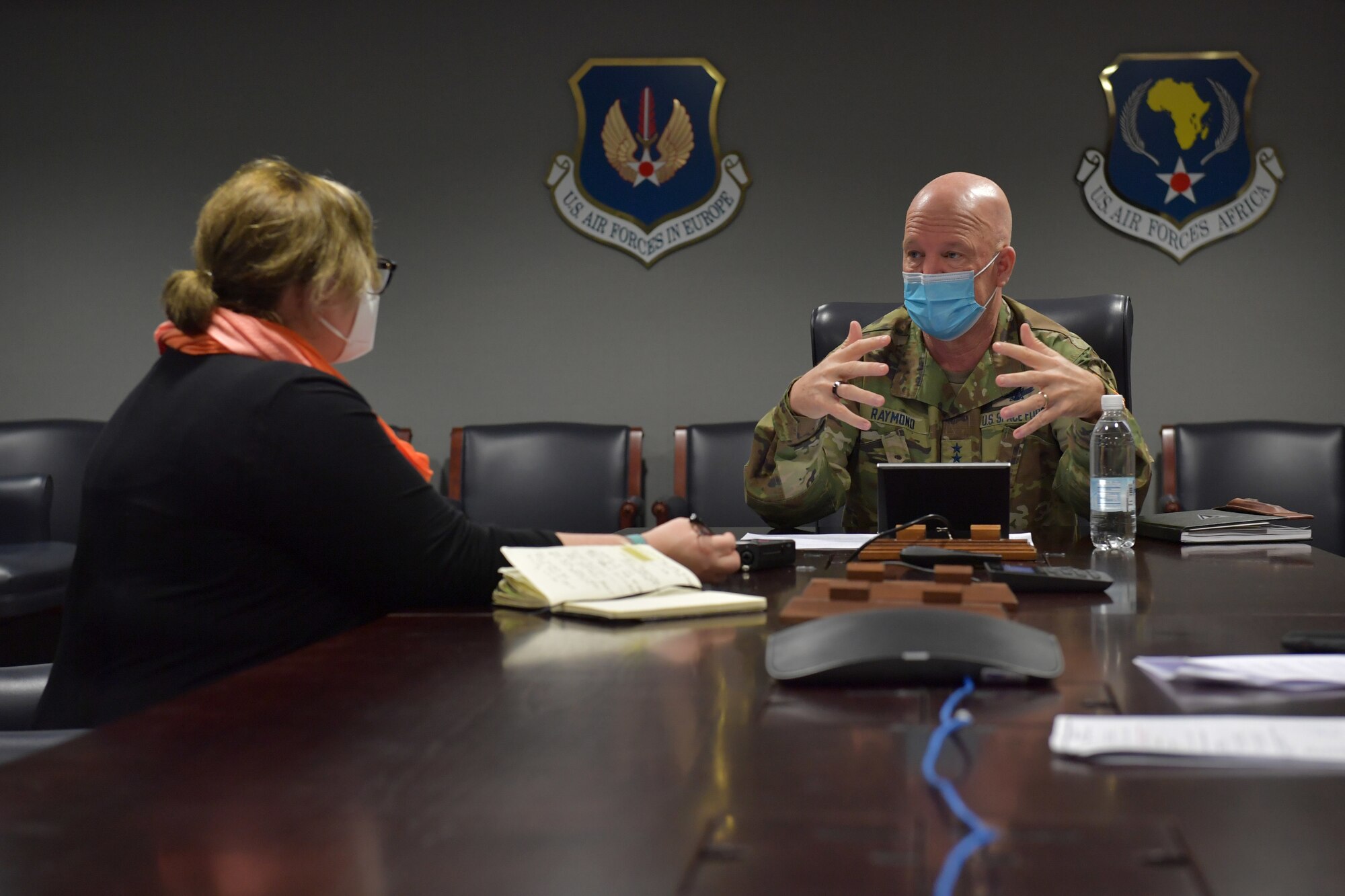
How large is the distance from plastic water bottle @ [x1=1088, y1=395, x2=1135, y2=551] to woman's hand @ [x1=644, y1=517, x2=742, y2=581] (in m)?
0.73

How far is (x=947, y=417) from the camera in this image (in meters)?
2.38

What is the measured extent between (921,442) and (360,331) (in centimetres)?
127

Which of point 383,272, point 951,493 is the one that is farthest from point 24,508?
point 951,493

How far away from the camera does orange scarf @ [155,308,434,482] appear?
1.28 m

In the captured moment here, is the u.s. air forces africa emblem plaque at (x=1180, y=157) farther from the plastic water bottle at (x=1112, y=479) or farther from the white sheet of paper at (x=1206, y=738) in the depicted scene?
the white sheet of paper at (x=1206, y=738)

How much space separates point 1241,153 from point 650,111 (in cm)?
235

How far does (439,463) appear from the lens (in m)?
4.71

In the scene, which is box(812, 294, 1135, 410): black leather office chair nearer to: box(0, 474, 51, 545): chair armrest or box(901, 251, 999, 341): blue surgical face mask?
box(901, 251, 999, 341): blue surgical face mask

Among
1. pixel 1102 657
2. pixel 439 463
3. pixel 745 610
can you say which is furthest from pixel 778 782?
pixel 439 463

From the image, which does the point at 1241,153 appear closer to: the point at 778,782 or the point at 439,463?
the point at 439,463

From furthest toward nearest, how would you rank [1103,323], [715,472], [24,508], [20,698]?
1. [715,472]
2. [24,508]
3. [1103,323]
4. [20,698]

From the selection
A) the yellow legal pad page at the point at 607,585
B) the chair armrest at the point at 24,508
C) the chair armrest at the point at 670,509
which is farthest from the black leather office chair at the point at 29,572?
the yellow legal pad page at the point at 607,585

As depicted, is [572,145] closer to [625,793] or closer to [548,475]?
[548,475]

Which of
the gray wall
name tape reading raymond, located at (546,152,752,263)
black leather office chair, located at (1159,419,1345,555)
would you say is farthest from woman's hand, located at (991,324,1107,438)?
name tape reading raymond, located at (546,152,752,263)
